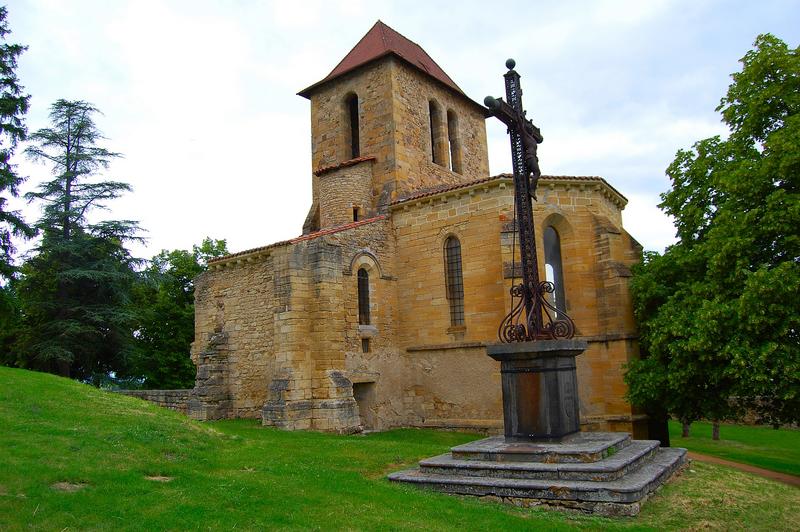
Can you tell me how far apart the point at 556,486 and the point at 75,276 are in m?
24.0

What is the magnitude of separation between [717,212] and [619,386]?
523 cm

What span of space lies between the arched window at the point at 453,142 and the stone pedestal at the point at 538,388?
54.6 feet

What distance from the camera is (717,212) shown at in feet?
47.2

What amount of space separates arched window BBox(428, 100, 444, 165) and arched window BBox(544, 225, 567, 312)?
24.1ft

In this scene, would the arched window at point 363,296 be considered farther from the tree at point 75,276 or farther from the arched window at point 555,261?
the tree at point 75,276

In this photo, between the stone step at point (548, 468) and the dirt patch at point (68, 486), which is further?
the stone step at point (548, 468)

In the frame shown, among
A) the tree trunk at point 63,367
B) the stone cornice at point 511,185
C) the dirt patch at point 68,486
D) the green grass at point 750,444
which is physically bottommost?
the green grass at point 750,444

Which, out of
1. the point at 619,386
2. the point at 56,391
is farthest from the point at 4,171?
the point at 619,386

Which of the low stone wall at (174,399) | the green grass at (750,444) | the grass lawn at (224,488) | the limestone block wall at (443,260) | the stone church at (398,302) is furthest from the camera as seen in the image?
the green grass at (750,444)

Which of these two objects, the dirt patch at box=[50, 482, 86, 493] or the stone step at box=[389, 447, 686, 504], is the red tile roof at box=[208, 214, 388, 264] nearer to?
the stone step at box=[389, 447, 686, 504]

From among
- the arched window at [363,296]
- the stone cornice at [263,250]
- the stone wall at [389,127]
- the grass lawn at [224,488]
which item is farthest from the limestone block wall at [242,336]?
the grass lawn at [224,488]

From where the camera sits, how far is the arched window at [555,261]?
1797cm

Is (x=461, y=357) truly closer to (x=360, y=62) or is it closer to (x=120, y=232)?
(x=360, y=62)

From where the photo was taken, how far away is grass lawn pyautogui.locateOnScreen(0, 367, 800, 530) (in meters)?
6.49
